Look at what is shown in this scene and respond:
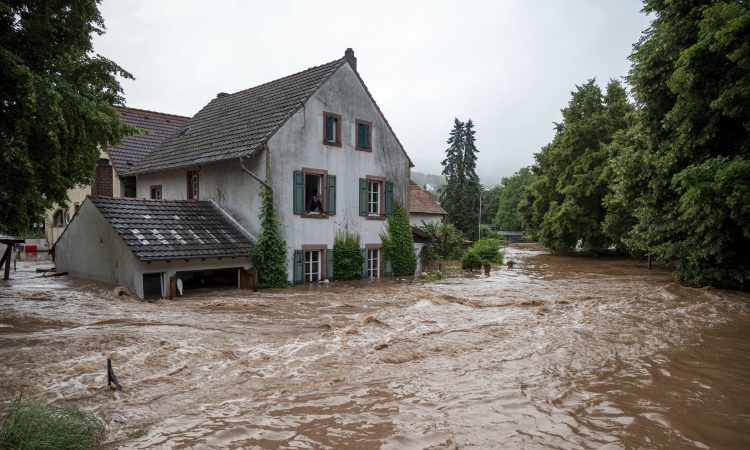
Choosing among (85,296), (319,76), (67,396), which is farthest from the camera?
(319,76)

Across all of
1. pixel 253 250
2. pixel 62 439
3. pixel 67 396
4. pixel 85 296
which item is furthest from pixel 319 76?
pixel 62 439

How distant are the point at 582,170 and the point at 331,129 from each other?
2530 cm

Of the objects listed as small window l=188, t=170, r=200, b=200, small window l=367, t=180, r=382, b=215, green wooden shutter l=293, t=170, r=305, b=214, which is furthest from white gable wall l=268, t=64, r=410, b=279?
small window l=188, t=170, r=200, b=200

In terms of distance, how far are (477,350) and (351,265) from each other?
1130cm

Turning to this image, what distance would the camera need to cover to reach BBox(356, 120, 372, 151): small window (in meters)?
21.8

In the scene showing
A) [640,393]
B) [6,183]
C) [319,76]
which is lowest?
[640,393]

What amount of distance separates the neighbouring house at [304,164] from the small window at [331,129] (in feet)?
0.13

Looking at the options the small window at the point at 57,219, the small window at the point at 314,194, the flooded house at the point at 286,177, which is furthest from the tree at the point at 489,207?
the small window at the point at 314,194

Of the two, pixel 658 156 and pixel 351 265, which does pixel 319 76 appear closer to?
pixel 351 265

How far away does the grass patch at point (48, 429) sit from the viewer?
4.83 m

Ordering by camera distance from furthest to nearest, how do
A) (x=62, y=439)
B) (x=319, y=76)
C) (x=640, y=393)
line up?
(x=319, y=76) → (x=640, y=393) → (x=62, y=439)

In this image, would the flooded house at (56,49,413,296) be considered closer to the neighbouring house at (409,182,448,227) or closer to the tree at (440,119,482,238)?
the neighbouring house at (409,182,448,227)

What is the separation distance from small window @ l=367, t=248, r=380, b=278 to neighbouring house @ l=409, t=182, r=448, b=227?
62.4 ft

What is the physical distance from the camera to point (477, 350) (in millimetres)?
10312
